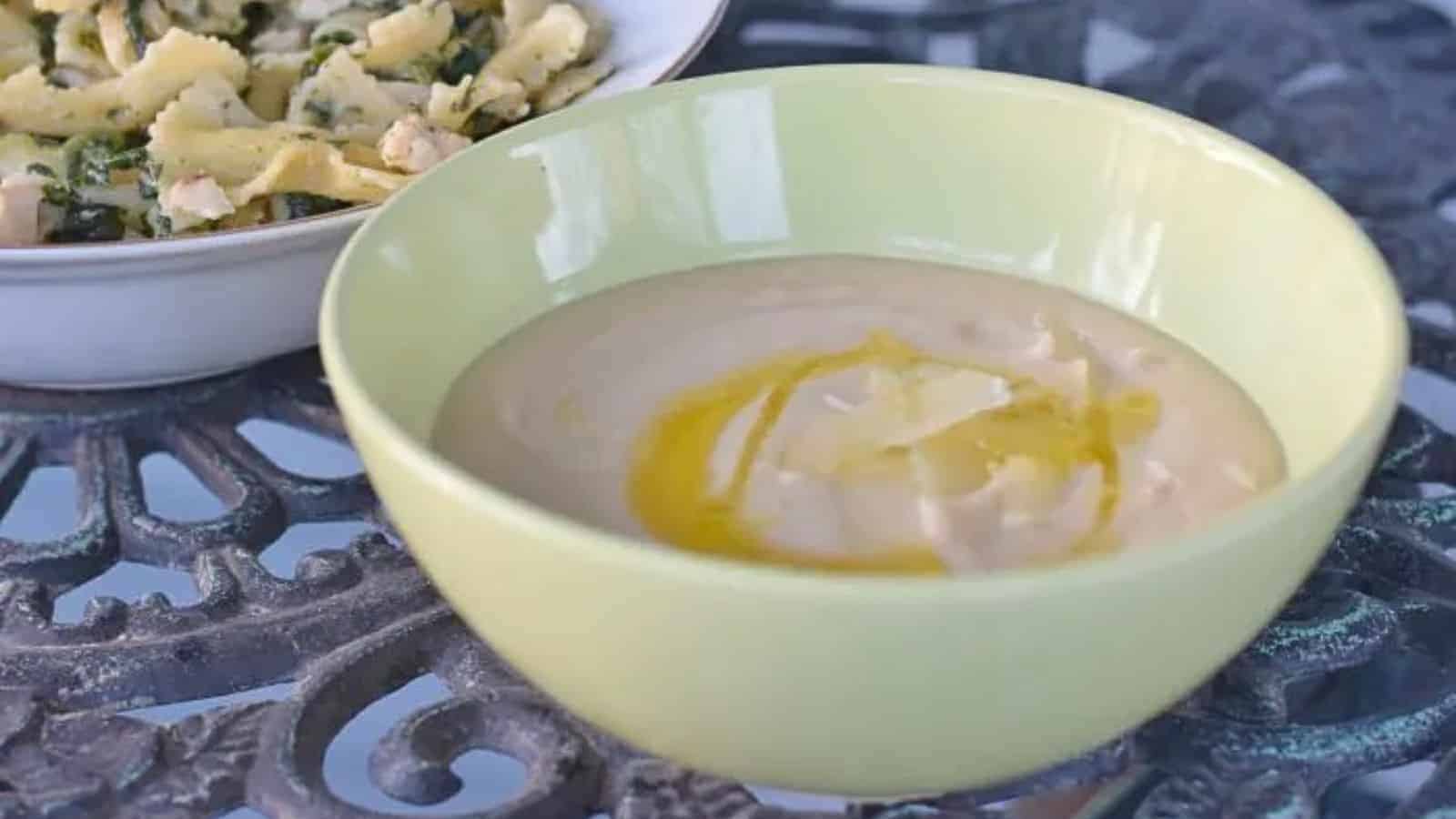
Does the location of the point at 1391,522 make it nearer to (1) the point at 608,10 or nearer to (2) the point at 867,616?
(2) the point at 867,616

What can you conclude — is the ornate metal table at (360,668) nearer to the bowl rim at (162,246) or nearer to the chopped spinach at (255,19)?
the bowl rim at (162,246)

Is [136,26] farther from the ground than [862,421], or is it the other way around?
[136,26]

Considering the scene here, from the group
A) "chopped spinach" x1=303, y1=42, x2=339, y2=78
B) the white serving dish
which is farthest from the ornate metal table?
"chopped spinach" x1=303, y1=42, x2=339, y2=78

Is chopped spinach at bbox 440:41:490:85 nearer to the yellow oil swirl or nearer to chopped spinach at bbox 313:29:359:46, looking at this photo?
chopped spinach at bbox 313:29:359:46

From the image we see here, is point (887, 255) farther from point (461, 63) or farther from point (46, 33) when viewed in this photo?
point (46, 33)

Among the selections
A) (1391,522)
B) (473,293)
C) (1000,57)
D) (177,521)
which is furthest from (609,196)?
(1000,57)

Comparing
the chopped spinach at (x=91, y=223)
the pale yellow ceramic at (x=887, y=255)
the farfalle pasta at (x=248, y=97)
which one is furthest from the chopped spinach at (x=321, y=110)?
the pale yellow ceramic at (x=887, y=255)

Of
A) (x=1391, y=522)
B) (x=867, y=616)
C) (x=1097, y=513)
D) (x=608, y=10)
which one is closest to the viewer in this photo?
(x=867, y=616)

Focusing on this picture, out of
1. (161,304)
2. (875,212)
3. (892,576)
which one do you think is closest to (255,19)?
(161,304)
